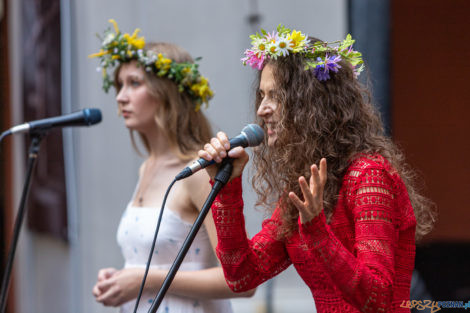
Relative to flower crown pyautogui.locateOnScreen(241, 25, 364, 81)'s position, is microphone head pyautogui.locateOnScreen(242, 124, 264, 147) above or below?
below

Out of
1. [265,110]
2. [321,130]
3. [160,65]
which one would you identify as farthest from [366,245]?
[160,65]

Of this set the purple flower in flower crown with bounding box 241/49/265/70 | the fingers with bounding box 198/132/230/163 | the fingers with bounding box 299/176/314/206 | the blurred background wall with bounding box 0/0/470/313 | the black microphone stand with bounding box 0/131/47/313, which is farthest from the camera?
the blurred background wall with bounding box 0/0/470/313

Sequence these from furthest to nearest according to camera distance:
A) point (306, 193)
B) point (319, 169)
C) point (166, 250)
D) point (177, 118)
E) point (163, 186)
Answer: point (177, 118) < point (163, 186) < point (166, 250) < point (319, 169) < point (306, 193)

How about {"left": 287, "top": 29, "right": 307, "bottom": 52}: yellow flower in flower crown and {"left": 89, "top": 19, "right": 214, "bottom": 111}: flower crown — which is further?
{"left": 89, "top": 19, "right": 214, "bottom": 111}: flower crown

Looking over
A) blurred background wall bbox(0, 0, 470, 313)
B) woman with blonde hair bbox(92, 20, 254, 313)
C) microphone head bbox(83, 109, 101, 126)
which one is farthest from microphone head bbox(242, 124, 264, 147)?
blurred background wall bbox(0, 0, 470, 313)

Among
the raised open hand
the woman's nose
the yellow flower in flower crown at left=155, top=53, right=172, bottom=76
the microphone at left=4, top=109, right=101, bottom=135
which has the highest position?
the yellow flower in flower crown at left=155, top=53, right=172, bottom=76

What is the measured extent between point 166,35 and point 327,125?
3.23 m

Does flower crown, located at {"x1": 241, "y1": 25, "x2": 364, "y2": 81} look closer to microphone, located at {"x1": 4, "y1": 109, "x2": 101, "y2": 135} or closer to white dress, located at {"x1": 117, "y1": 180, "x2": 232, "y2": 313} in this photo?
microphone, located at {"x1": 4, "y1": 109, "x2": 101, "y2": 135}

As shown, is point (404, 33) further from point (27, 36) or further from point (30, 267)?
point (30, 267)

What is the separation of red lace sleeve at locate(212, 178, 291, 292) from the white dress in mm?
613

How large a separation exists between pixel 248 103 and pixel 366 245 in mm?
3105

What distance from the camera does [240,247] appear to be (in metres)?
2.09

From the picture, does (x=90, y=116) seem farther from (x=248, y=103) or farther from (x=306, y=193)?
(x=248, y=103)

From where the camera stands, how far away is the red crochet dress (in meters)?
1.73
